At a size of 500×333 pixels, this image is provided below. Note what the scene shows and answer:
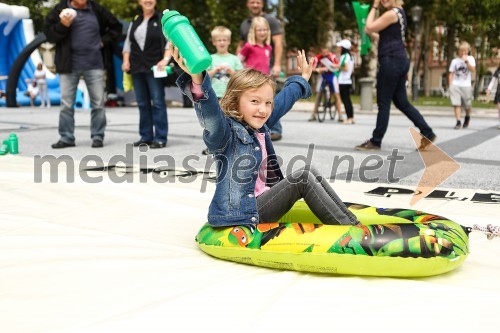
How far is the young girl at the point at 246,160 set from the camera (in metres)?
2.43

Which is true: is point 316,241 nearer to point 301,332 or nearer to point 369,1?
point 301,332

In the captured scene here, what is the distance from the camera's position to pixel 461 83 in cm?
1100

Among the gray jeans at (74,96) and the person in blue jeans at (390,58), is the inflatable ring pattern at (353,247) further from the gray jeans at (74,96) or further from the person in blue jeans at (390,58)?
the gray jeans at (74,96)

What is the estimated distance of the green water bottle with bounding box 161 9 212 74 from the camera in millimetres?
2230

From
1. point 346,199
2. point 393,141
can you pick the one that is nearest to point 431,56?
point 393,141

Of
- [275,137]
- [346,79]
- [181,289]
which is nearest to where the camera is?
[181,289]

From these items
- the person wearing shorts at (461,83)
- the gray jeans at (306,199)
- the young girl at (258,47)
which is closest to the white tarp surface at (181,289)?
the gray jeans at (306,199)

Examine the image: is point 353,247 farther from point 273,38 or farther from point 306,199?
point 273,38

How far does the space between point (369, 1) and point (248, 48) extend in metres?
23.6

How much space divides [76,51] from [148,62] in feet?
2.79

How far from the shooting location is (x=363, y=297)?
7.00ft

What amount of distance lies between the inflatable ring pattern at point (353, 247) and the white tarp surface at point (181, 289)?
49 millimetres

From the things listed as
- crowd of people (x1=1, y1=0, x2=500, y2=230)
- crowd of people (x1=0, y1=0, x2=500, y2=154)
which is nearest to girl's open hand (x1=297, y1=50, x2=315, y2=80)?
crowd of people (x1=1, y1=0, x2=500, y2=230)

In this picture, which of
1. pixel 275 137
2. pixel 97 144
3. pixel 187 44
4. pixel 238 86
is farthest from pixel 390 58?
pixel 187 44
